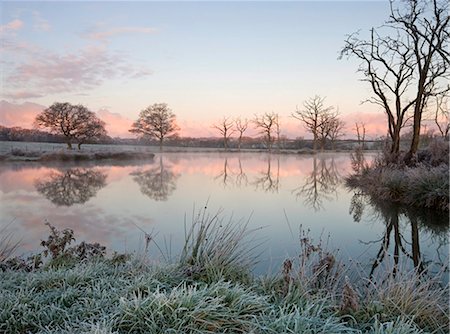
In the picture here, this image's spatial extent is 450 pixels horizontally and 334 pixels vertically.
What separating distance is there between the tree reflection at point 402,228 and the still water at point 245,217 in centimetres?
2

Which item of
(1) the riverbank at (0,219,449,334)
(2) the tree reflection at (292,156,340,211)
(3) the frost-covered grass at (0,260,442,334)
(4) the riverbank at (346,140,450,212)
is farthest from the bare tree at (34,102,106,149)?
(3) the frost-covered grass at (0,260,442,334)

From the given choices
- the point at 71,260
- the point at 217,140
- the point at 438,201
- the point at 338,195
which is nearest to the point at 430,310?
the point at 71,260

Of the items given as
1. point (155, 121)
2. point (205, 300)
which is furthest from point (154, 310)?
point (155, 121)

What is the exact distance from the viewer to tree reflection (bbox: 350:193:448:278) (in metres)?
5.52

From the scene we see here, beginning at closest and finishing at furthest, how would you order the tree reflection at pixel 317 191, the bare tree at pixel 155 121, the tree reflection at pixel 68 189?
the tree reflection at pixel 317 191 < the tree reflection at pixel 68 189 < the bare tree at pixel 155 121

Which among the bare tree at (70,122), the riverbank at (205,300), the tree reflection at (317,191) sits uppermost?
the bare tree at (70,122)

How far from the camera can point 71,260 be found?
472cm

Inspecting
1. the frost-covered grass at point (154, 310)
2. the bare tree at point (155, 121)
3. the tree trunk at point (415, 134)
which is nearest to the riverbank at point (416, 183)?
the tree trunk at point (415, 134)

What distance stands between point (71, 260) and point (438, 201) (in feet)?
28.8

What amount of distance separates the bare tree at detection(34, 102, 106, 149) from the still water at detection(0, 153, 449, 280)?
28.3 metres

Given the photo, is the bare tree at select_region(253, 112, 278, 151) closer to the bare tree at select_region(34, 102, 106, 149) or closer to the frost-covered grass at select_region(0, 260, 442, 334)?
the bare tree at select_region(34, 102, 106, 149)

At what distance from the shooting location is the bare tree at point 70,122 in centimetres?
4109

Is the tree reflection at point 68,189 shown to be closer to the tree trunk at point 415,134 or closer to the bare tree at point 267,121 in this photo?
the tree trunk at point 415,134

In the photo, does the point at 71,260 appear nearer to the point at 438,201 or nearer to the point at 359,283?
the point at 359,283
